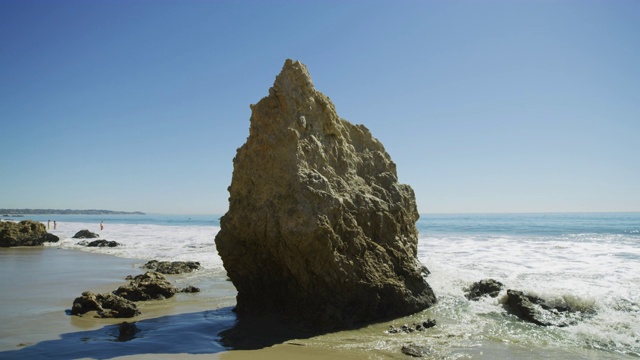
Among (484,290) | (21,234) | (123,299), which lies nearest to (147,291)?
(123,299)

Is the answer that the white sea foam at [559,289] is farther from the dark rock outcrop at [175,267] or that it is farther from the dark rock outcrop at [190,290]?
the dark rock outcrop at [175,267]

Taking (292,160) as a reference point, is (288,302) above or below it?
below

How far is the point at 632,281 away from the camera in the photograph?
12.0m

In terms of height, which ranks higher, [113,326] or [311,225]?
[311,225]

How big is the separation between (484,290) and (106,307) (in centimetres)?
837

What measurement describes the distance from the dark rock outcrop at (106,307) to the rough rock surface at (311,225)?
219cm

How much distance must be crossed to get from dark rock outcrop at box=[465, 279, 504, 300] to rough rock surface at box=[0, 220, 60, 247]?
1039 inches

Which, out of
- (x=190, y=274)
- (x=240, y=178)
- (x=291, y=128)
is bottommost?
(x=190, y=274)

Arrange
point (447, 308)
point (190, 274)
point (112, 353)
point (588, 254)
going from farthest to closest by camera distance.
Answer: point (588, 254) < point (190, 274) < point (447, 308) < point (112, 353)

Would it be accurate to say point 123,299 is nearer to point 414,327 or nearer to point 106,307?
point 106,307

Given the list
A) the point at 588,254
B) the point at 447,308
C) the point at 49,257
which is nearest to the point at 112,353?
the point at 447,308

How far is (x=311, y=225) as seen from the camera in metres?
7.44

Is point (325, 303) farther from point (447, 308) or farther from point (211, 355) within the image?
point (447, 308)

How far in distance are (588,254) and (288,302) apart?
17.3 metres
